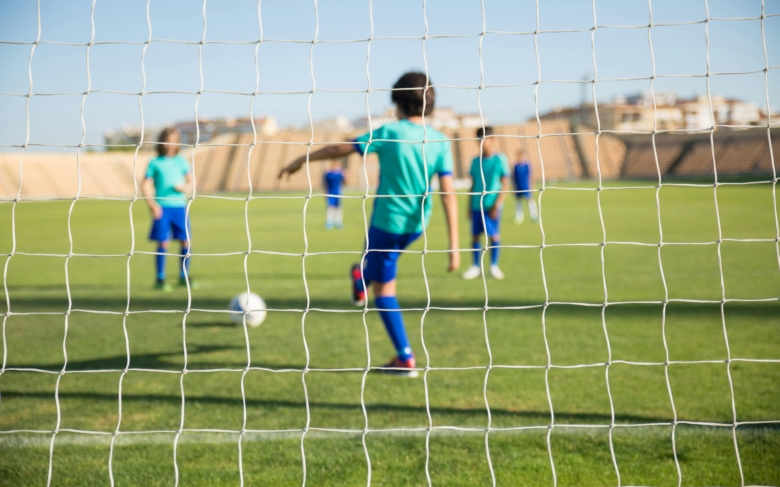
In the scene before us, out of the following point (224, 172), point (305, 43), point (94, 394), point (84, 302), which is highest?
point (224, 172)

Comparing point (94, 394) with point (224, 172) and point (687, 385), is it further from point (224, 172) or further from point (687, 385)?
point (224, 172)

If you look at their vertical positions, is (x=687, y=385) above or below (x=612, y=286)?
below

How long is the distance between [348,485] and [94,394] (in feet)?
6.50

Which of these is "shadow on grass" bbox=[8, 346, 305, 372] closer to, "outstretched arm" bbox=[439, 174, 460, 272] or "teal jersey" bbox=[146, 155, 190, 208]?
"outstretched arm" bbox=[439, 174, 460, 272]

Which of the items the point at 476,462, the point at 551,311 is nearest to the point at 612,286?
the point at 551,311

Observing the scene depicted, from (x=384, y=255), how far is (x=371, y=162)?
1835 inches

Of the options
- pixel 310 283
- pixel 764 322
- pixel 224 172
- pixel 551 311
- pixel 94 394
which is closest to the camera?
pixel 94 394

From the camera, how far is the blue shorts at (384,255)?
13.3 ft

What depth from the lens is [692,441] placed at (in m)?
2.96

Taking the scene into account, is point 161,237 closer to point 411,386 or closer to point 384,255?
point 384,255

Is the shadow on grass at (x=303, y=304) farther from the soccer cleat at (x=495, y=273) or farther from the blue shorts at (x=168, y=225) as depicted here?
the soccer cleat at (x=495, y=273)

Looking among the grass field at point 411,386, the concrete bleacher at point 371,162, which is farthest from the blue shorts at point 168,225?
the concrete bleacher at point 371,162

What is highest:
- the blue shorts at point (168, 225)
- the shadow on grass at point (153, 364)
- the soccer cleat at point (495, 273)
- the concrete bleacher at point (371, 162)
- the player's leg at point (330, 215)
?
the concrete bleacher at point (371, 162)

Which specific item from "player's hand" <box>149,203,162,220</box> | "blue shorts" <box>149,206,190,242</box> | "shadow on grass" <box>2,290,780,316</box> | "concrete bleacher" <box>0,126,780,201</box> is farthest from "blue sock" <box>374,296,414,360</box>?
"concrete bleacher" <box>0,126,780,201</box>
